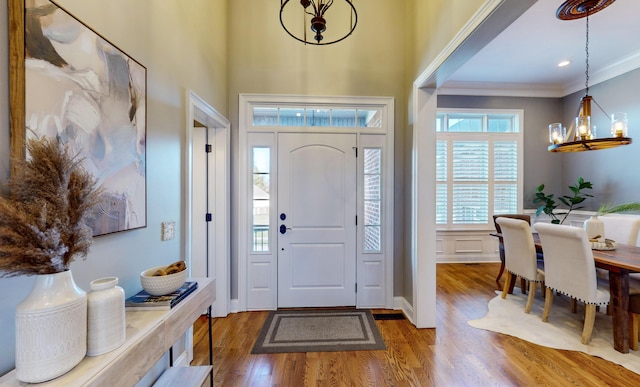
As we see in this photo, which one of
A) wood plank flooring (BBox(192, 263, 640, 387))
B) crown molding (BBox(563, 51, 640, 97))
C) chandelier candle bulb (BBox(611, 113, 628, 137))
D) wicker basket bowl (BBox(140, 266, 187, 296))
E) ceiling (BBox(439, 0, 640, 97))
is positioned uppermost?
ceiling (BBox(439, 0, 640, 97))

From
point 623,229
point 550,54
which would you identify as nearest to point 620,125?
point 623,229

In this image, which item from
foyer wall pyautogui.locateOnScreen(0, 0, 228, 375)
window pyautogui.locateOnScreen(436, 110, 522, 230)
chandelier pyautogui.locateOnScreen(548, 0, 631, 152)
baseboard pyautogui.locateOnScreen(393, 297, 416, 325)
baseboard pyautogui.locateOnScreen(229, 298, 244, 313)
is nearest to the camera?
foyer wall pyautogui.locateOnScreen(0, 0, 228, 375)

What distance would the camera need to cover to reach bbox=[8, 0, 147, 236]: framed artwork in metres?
0.90

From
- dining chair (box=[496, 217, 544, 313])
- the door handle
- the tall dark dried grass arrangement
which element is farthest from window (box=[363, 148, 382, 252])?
the tall dark dried grass arrangement

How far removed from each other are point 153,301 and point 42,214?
75cm

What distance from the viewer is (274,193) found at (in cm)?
306

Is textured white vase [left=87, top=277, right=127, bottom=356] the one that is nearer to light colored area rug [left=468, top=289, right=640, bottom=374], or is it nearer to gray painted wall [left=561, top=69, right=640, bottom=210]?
light colored area rug [left=468, top=289, right=640, bottom=374]

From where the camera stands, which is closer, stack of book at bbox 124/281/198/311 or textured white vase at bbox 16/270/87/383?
textured white vase at bbox 16/270/87/383

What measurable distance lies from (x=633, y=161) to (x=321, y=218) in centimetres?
486

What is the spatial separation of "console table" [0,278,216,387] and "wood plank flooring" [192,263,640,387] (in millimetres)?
962

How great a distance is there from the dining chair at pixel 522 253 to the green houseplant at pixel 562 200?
1.91 metres

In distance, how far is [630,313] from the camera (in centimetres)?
224

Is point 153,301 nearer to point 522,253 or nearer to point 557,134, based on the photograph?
point 522,253

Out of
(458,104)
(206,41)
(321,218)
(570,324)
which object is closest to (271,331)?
(321,218)
